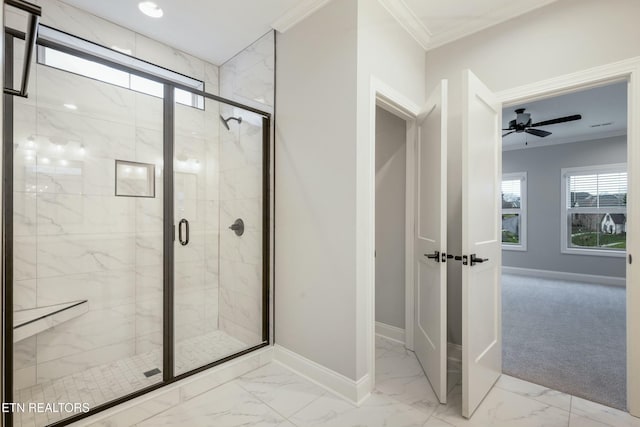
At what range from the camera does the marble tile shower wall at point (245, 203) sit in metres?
2.66

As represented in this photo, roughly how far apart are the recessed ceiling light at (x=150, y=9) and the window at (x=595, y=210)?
7175mm

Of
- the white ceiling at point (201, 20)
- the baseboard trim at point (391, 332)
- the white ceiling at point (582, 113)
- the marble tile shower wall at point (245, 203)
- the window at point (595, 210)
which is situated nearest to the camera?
the white ceiling at point (201, 20)

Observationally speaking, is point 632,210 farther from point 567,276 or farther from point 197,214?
point 567,276

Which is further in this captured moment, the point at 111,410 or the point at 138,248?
the point at 138,248

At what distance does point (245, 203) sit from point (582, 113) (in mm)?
5135

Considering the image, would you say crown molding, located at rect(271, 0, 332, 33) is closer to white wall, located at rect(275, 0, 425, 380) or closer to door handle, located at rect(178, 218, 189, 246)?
white wall, located at rect(275, 0, 425, 380)

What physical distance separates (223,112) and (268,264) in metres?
1.40

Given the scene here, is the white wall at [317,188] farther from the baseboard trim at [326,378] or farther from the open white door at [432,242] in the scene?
the open white door at [432,242]

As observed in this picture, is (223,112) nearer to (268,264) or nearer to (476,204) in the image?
(268,264)

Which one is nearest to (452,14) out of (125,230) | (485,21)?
(485,21)

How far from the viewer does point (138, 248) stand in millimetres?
2623

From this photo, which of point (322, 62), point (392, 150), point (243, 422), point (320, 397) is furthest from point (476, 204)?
point (243, 422)

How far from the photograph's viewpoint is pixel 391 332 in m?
3.00

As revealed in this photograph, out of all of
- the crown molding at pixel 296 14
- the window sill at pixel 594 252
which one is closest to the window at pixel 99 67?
the crown molding at pixel 296 14
